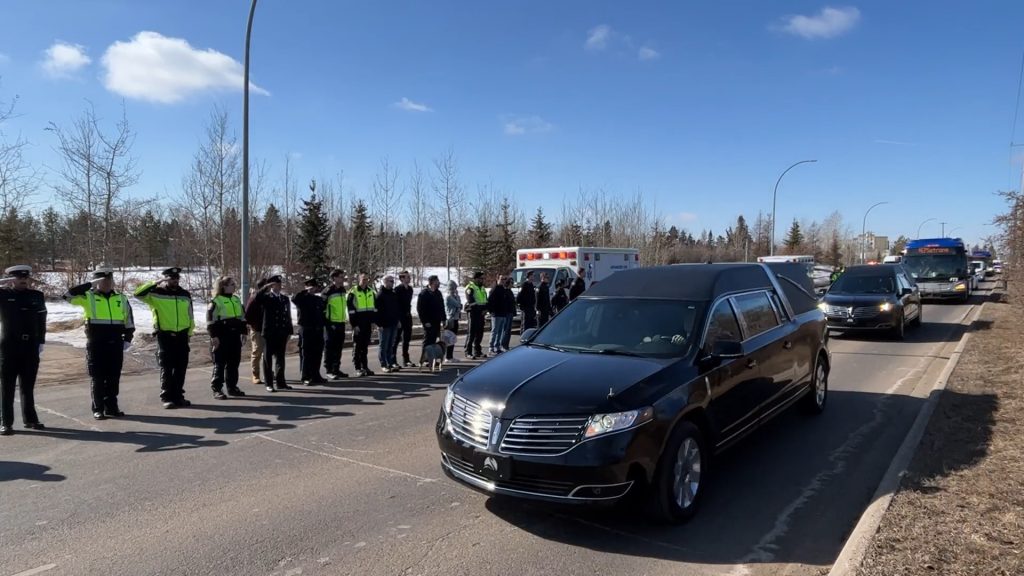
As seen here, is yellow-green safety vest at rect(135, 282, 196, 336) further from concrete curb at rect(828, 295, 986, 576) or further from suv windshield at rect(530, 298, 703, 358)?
concrete curb at rect(828, 295, 986, 576)

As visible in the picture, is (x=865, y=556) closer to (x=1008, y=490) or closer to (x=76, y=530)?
(x=1008, y=490)

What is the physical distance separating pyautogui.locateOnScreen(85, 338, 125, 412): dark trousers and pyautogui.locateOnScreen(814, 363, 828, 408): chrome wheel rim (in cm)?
863

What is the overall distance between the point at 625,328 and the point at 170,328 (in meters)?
6.33

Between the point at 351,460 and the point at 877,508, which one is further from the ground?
the point at 877,508

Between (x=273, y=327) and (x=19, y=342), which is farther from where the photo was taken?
(x=273, y=327)

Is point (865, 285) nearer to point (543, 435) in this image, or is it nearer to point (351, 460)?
point (351, 460)

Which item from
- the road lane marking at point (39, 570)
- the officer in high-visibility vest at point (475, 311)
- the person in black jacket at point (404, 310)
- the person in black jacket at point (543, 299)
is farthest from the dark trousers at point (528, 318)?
the road lane marking at point (39, 570)

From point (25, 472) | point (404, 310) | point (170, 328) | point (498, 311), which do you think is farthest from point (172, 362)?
point (498, 311)

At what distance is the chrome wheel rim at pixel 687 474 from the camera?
4.38 meters

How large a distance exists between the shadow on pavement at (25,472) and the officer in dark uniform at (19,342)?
135cm

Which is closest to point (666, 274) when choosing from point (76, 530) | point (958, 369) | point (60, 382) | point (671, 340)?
point (671, 340)

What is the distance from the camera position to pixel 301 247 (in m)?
34.2

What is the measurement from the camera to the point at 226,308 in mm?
9070

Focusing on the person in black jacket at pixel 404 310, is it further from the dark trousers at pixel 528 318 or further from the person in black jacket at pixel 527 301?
the dark trousers at pixel 528 318
